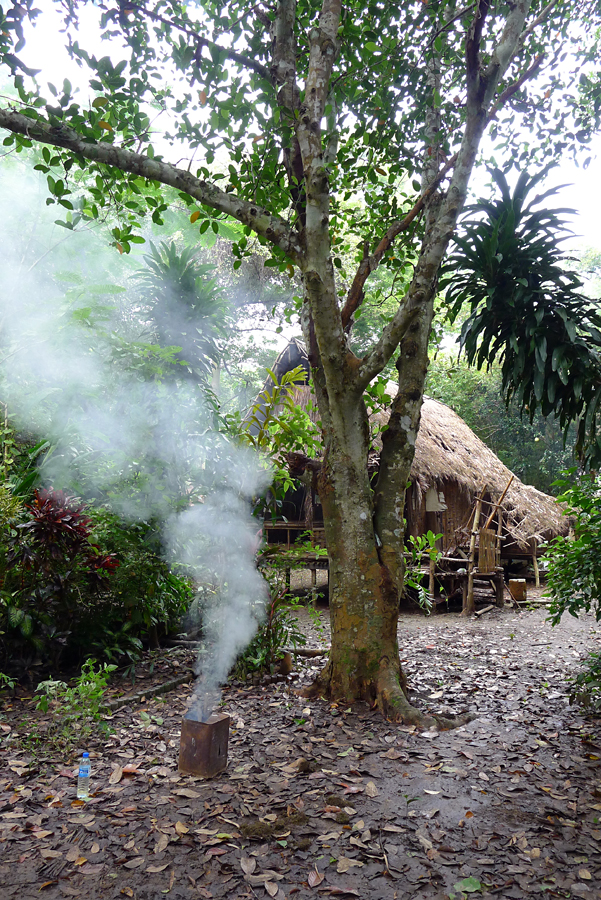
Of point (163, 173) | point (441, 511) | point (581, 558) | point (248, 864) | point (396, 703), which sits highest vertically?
point (163, 173)

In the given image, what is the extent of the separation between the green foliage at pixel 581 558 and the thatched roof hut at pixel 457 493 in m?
5.64

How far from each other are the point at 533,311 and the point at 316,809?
142 inches

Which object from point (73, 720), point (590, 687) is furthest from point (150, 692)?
point (590, 687)

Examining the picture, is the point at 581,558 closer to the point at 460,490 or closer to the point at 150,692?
the point at 150,692

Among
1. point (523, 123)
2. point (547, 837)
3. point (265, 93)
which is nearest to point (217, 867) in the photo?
point (547, 837)

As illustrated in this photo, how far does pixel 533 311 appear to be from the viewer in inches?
167

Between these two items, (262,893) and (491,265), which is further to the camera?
(491,265)

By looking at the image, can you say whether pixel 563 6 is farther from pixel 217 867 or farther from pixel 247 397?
pixel 247 397

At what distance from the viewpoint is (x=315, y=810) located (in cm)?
284

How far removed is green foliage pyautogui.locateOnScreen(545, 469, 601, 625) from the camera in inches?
155

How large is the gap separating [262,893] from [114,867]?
66 cm

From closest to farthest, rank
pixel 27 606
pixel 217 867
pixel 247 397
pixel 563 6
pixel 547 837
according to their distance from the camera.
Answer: pixel 217 867 < pixel 547 837 < pixel 27 606 < pixel 563 6 < pixel 247 397

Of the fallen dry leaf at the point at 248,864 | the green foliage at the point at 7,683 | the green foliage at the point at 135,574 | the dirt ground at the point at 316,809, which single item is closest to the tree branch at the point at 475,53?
the dirt ground at the point at 316,809

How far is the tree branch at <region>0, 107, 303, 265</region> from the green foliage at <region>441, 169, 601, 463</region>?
1.41 m
